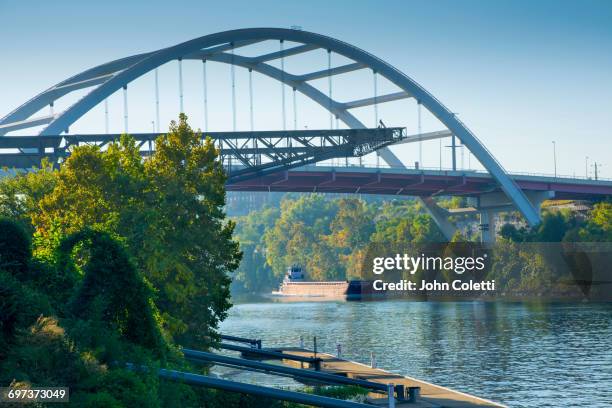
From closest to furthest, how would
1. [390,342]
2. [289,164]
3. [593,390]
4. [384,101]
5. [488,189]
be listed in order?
1. [593,390]
2. [390,342]
3. [289,164]
4. [384,101]
5. [488,189]

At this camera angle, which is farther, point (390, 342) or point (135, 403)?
point (390, 342)

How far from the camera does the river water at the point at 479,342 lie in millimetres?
50938

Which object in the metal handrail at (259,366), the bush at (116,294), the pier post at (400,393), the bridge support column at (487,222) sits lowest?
the pier post at (400,393)

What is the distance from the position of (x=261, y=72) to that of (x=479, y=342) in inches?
2356

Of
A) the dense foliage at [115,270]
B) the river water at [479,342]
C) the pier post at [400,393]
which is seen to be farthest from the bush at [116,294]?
the river water at [479,342]

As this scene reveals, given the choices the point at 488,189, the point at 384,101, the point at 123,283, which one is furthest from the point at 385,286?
the point at 123,283

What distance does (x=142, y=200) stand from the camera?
5003 centimetres

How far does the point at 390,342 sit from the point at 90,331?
55.5 metres

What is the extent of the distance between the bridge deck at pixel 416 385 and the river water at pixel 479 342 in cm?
232

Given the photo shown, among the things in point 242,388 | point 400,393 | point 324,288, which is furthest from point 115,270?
point 324,288

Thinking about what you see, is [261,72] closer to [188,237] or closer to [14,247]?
[188,237]

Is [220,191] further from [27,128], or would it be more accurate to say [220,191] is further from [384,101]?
[384,101]

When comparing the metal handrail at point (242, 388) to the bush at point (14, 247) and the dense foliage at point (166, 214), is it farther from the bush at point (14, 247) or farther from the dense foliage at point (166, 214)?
the dense foliage at point (166, 214)

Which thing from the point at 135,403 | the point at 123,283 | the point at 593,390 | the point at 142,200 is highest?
the point at 142,200
